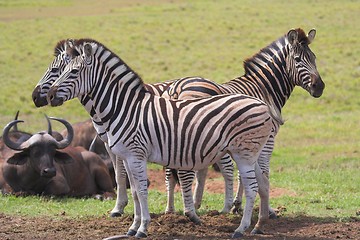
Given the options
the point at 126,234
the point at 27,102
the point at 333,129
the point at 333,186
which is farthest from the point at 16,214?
the point at 27,102

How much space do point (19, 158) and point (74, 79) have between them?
14.9 ft

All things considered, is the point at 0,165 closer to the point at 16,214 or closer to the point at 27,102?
the point at 16,214

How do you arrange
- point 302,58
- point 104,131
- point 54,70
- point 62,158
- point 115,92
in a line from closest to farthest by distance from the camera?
point 115,92, point 54,70, point 104,131, point 302,58, point 62,158

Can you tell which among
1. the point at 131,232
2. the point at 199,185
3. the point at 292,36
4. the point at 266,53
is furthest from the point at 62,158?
the point at 292,36

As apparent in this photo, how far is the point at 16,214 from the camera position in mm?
11609

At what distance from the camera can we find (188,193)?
34.4 feet

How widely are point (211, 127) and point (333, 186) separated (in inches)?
229

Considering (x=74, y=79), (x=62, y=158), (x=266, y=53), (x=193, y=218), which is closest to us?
(x=74, y=79)

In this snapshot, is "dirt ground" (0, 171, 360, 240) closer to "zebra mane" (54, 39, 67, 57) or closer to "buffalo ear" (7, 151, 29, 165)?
"zebra mane" (54, 39, 67, 57)

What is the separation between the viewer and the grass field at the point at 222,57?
14.4 meters

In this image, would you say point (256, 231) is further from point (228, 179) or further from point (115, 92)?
point (115, 92)

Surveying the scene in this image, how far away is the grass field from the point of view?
47.3 ft

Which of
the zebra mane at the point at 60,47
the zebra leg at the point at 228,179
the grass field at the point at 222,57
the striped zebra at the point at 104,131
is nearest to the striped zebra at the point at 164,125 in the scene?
the striped zebra at the point at 104,131

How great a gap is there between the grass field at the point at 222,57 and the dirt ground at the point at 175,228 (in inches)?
32.3
